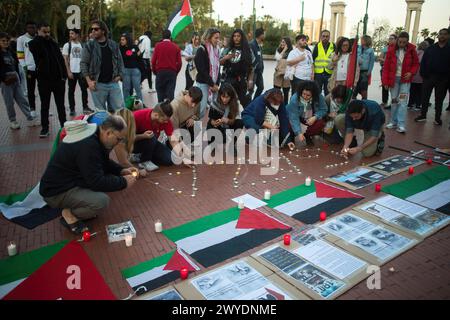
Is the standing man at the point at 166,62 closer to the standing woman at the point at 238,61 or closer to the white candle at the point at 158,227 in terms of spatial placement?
the standing woman at the point at 238,61

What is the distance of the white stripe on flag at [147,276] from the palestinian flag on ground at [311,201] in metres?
1.52

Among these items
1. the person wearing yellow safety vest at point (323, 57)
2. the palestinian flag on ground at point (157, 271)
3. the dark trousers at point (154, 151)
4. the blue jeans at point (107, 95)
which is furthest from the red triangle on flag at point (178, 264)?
the person wearing yellow safety vest at point (323, 57)

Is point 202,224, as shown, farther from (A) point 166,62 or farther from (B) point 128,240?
(A) point 166,62

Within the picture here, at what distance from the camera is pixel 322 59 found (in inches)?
332

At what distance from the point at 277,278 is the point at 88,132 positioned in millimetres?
1971

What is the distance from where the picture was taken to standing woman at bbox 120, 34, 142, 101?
26.1 ft

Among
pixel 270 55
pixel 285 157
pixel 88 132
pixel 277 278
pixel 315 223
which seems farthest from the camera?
pixel 270 55

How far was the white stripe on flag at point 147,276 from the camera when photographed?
2639 millimetres

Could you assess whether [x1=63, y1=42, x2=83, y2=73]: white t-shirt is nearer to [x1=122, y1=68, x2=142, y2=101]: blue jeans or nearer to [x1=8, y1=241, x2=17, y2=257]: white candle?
[x1=122, y1=68, x2=142, y2=101]: blue jeans

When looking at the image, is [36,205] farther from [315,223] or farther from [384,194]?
[384,194]

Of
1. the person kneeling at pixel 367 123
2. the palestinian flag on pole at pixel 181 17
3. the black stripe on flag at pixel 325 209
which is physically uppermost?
the palestinian flag on pole at pixel 181 17
